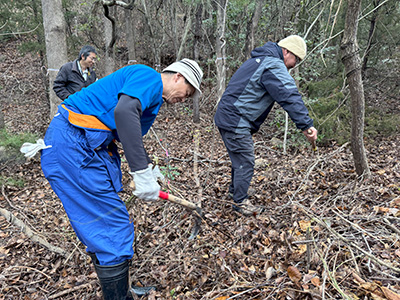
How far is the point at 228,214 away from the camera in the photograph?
3475 mm

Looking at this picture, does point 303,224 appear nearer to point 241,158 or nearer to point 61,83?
point 241,158

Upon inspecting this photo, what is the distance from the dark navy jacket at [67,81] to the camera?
4.80 m

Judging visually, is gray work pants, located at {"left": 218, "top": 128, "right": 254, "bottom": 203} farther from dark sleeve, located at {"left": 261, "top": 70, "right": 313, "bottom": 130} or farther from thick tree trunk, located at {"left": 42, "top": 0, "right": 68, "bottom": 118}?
thick tree trunk, located at {"left": 42, "top": 0, "right": 68, "bottom": 118}

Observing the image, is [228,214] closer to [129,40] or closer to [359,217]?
[359,217]

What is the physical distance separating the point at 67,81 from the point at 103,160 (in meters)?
3.49

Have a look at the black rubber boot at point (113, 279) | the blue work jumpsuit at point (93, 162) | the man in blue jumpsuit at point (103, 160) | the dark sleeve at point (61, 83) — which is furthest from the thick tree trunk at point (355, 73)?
the dark sleeve at point (61, 83)

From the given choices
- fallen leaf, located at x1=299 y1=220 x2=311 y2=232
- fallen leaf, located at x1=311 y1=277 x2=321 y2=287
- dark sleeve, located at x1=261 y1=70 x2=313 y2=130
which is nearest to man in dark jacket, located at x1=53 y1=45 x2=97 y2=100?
dark sleeve, located at x1=261 y1=70 x2=313 y2=130

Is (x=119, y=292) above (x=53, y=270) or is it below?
above

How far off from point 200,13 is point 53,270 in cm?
867

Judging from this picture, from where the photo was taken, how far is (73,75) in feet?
16.0

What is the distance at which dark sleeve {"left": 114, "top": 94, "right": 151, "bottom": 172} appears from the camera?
5.95ft

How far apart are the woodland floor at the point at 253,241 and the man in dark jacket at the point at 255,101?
21.4 inches

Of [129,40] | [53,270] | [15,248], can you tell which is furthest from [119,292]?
[129,40]

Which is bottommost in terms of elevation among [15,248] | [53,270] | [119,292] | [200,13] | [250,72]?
[15,248]
